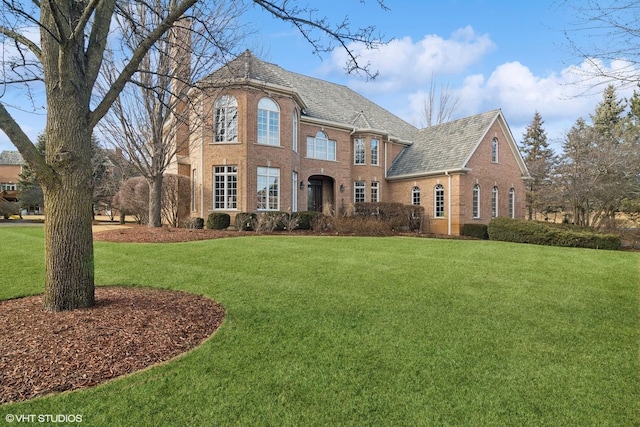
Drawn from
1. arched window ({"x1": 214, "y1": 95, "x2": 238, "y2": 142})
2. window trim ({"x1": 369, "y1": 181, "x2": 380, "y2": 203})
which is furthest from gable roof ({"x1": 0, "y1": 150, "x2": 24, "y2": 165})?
window trim ({"x1": 369, "y1": 181, "x2": 380, "y2": 203})

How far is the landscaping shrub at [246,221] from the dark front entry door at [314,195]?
6.74 m

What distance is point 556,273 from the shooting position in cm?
780

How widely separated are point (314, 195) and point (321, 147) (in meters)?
3.16

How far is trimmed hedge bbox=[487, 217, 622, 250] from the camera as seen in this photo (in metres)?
14.4

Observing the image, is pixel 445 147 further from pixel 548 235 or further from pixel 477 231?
pixel 548 235

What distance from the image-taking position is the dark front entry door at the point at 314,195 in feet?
72.8

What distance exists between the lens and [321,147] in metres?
21.3

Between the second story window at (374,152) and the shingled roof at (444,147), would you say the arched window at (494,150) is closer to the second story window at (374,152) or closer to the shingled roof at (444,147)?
the shingled roof at (444,147)

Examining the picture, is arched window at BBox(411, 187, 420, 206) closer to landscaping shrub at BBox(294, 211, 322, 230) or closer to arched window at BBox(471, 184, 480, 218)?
arched window at BBox(471, 184, 480, 218)

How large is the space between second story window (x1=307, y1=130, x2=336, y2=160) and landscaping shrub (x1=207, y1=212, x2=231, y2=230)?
7062 millimetres

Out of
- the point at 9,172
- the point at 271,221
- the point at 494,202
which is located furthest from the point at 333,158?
the point at 9,172

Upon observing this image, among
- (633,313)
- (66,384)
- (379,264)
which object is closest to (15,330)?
(66,384)

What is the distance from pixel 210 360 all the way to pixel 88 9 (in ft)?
12.7

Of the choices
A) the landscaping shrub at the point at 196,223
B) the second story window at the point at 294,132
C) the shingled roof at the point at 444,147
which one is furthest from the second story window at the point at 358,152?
the landscaping shrub at the point at 196,223
